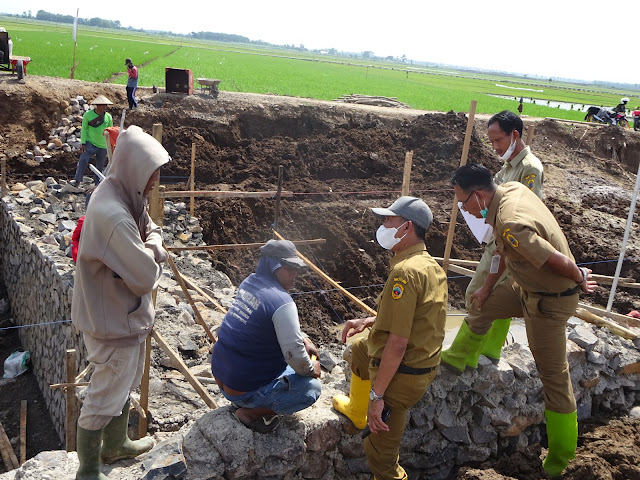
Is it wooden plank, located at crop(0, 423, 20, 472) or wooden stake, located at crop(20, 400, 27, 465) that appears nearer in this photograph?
wooden plank, located at crop(0, 423, 20, 472)

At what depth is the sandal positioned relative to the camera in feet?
10.7

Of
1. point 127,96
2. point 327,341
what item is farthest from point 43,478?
point 127,96

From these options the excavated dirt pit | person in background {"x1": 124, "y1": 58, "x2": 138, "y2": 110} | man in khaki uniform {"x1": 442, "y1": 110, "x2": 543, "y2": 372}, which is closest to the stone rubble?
man in khaki uniform {"x1": 442, "y1": 110, "x2": 543, "y2": 372}

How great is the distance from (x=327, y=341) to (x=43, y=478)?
6.01 m

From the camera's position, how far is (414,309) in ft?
9.56

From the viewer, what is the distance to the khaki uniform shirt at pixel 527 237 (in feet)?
10.6

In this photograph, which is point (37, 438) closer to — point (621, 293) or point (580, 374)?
point (580, 374)

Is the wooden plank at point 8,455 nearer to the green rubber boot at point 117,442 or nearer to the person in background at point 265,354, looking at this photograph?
the green rubber boot at point 117,442

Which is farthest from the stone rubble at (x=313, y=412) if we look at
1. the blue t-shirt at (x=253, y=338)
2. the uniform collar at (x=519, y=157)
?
the uniform collar at (x=519, y=157)

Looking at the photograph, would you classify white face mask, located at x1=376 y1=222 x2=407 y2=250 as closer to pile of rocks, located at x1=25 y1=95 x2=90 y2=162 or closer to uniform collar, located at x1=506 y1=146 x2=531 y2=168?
uniform collar, located at x1=506 y1=146 x2=531 y2=168

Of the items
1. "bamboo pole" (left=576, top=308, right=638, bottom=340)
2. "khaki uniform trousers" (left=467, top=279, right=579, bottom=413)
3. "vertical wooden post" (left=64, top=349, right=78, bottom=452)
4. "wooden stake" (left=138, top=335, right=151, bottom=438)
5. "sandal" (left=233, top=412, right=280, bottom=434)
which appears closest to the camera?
"sandal" (left=233, top=412, right=280, bottom=434)

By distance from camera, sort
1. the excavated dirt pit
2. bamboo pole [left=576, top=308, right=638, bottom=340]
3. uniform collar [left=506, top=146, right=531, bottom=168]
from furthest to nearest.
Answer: the excavated dirt pit < bamboo pole [left=576, top=308, right=638, bottom=340] < uniform collar [left=506, top=146, right=531, bottom=168]

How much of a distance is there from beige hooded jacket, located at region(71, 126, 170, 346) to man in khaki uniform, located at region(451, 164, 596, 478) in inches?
78.2

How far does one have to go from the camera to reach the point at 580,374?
4594 mm
